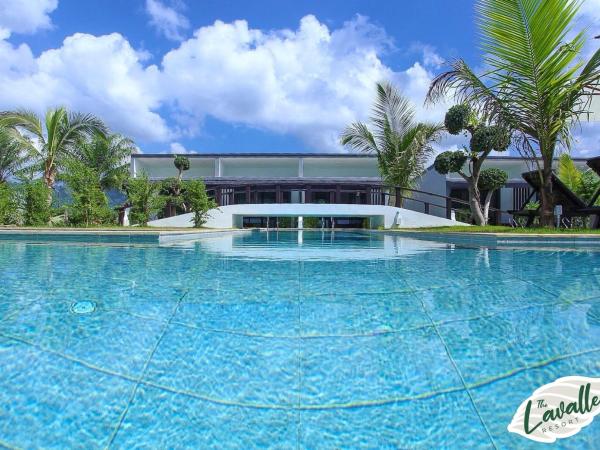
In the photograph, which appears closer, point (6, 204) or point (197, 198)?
point (6, 204)

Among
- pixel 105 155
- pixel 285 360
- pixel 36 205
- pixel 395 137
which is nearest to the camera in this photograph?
pixel 285 360

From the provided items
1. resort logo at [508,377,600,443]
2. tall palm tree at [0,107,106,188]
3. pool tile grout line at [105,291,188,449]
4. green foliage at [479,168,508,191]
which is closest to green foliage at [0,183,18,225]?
tall palm tree at [0,107,106,188]

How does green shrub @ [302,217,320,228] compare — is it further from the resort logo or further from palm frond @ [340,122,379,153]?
the resort logo

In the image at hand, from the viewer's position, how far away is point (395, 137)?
56.4 feet

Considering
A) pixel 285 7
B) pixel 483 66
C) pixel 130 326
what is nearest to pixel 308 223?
pixel 285 7

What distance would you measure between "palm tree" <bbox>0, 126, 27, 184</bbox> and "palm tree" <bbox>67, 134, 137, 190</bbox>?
2.15m

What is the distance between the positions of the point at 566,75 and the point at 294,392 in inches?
354

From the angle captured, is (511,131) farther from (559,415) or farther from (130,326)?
(130,326)

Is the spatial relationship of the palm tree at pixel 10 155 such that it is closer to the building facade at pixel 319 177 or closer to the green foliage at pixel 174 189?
the building facade at pixel 319 177

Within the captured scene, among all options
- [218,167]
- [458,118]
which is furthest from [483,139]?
[218,167]

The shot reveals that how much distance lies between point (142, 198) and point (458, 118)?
489 inches

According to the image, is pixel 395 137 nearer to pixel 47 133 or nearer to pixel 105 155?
pixel 105 155

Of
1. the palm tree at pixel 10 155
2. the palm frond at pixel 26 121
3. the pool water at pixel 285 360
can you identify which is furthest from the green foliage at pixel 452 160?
the palm tree at pixel 10 155

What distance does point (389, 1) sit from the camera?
10.8m
